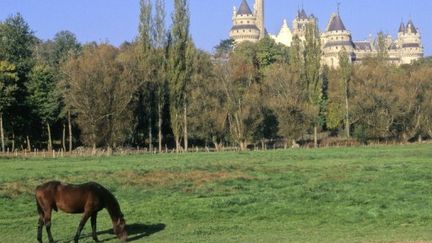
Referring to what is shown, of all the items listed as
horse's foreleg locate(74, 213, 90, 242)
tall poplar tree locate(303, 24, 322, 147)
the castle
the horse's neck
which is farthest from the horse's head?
the castle

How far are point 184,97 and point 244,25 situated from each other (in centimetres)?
10313

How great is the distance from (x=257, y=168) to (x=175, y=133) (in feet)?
94.0

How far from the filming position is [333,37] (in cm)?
14762

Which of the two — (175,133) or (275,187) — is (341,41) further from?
(275,187)

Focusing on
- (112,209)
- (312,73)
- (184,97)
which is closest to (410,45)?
(312,73)

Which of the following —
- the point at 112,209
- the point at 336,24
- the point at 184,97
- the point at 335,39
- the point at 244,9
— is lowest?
the point at 112,209

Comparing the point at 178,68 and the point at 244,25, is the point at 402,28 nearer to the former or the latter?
the point at 244,25

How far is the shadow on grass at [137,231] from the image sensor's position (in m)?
15.1

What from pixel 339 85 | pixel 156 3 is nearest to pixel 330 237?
pixel 156 3

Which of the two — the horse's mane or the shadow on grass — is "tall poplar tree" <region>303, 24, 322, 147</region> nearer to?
the shadow on grass

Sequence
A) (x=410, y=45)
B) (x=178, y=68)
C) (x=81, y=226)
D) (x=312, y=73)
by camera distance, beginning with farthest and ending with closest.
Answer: (x=410, y=45), (x=312, y=73), (x=178, y=68), (x=81, y=226)

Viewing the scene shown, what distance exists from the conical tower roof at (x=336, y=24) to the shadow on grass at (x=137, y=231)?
136 meters

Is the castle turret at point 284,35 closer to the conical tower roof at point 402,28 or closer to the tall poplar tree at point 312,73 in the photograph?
the conical tower roof at point 402,28

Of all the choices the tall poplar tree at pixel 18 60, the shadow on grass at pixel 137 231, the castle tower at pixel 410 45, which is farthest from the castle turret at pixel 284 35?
the shadow on grass at pixel 137 231
